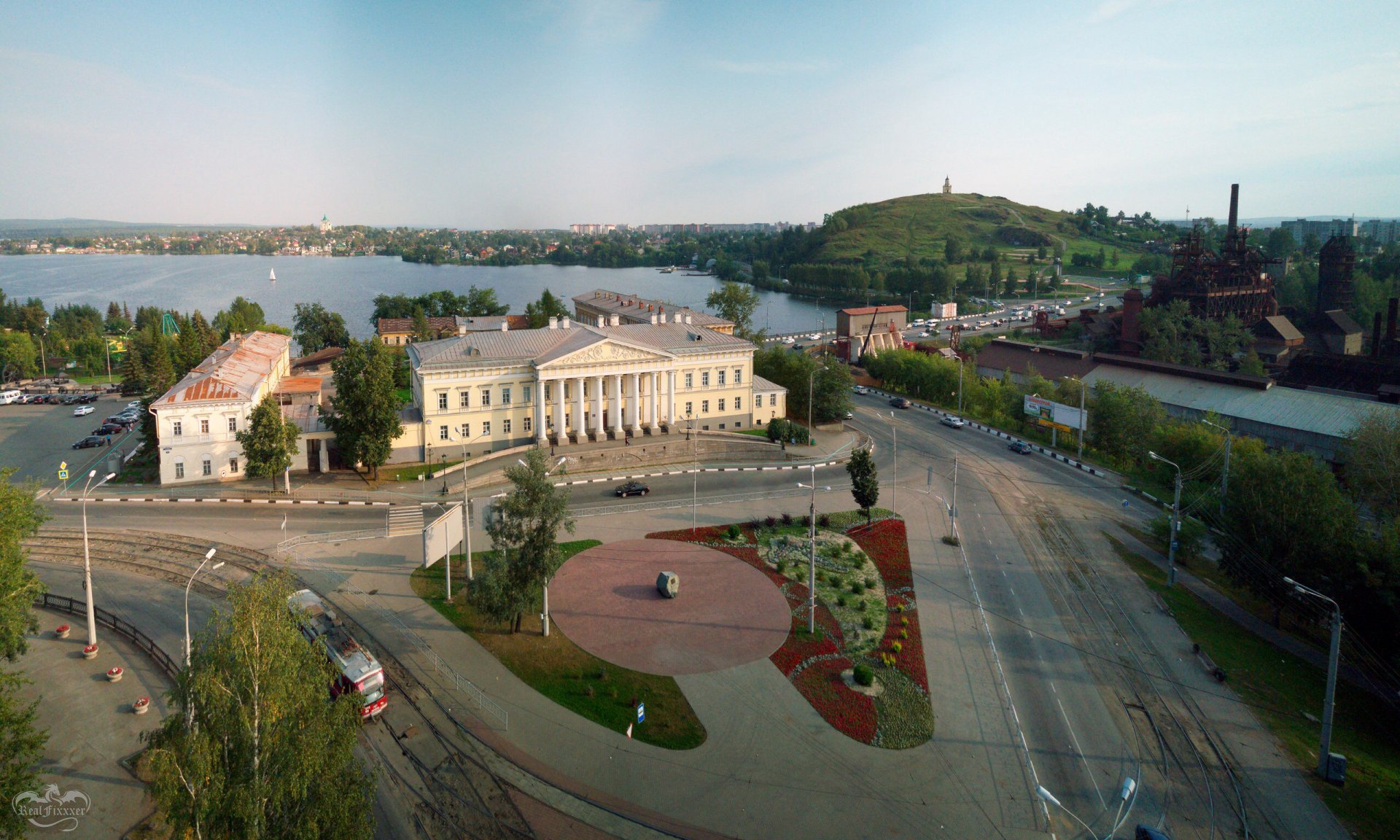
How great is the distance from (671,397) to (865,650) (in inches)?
1181

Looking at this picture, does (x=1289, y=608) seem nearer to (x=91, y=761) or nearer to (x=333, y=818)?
(x=333, y=818)

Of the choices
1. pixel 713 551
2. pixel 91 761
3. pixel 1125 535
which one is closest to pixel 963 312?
pixel 1125 535

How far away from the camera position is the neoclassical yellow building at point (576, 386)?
48.6 m

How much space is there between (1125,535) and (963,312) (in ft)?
387

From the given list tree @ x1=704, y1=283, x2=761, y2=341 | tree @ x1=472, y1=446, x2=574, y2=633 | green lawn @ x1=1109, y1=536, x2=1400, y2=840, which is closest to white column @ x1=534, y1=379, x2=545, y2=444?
tree @ x1=472, y1=446, x2=574, y2=633

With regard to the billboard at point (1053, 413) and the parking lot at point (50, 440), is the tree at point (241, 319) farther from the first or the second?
the billboard at point (1053, 413)

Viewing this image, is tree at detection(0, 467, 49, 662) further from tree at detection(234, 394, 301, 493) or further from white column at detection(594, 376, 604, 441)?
white column at detection(594, 376, 604, 441)

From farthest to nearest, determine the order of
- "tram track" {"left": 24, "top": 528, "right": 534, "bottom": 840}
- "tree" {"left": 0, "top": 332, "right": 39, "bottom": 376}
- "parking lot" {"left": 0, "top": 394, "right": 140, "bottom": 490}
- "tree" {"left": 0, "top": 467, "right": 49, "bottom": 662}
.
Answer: "tree" {"left": 0, "top": 332, "right": 39, "bottom": 376}
"parking lot" {"left": 0, "top": 394, "right": 140, "bottom": 490}
"tree" {"left": 0, "top": 467, "right": 49, "bottom": 662}
"tram track" {"left": 24, "top": 528, "right": 534, "bottom": 840}

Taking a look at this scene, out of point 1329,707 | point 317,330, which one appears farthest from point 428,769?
point 317,330

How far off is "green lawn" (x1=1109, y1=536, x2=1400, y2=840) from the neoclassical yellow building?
31994mm

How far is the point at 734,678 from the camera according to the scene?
2514cm

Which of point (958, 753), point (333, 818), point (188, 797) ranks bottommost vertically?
point (958, 753)

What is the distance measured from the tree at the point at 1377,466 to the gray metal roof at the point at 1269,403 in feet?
29.6

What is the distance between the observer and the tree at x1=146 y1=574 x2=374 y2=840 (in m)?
12.3
